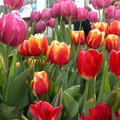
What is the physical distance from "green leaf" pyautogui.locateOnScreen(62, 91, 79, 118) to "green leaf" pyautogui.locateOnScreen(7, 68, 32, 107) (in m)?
0.07

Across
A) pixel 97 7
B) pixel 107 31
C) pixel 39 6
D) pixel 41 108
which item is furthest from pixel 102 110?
pixel 39 6

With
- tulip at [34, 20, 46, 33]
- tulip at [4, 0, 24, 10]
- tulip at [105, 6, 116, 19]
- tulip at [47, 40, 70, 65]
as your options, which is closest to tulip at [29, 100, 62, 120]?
tulip at [47, 40, 70, 65]

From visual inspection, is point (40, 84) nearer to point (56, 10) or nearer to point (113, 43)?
point (113, 43)

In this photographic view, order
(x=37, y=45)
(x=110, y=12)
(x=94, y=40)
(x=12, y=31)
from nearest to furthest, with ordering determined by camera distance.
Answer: (x=12, y=31), (x=37, y=45), (x=94, y=40), (x=110, y=12)

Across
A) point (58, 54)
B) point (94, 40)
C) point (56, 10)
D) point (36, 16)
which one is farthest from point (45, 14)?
point (58, 54)

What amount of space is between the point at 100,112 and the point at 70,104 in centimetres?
10

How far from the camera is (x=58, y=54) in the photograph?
18.6 inches

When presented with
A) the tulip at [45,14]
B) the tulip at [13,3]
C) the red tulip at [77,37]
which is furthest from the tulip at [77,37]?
the tulip at [45,14]

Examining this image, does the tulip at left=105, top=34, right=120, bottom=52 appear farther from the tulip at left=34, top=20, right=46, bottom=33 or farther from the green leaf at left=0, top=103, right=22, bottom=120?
the tulip at left=34, top=20, right=46, bottom=33

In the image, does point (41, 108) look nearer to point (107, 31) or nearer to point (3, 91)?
point (3, 91)

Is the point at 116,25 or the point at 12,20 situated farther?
the point at 116,25

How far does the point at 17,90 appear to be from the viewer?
0.42 meters

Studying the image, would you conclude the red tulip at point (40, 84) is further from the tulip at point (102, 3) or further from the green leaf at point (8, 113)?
the tulip at point (102, 3)

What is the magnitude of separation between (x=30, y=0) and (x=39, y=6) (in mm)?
169
